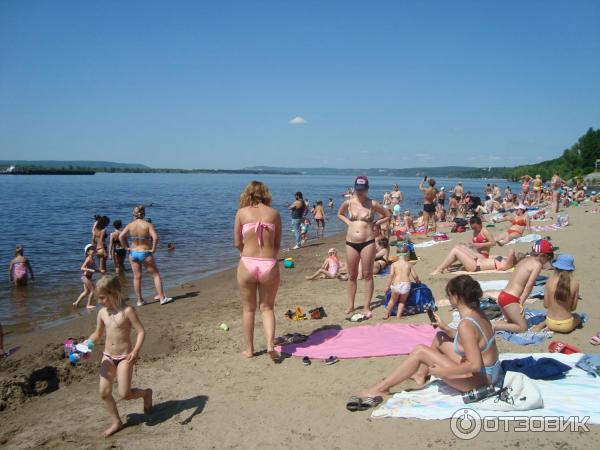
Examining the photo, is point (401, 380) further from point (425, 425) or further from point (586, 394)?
point (586, 394)

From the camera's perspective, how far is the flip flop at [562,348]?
192 inches

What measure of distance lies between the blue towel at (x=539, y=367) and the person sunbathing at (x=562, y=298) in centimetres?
127

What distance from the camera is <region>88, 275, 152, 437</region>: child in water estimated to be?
3.92 meters

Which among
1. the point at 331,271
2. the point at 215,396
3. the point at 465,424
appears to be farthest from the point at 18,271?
the point at 465,424

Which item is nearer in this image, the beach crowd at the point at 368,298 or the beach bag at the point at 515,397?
the beach bag at the point at 515,397

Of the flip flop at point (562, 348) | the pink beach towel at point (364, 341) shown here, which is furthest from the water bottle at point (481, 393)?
the flip flop at point (562, 348)

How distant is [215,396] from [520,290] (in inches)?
161

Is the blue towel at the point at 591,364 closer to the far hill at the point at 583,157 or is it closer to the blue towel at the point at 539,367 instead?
the blue towel at the point at 539,367

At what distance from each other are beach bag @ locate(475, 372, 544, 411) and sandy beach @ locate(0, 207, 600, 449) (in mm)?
277

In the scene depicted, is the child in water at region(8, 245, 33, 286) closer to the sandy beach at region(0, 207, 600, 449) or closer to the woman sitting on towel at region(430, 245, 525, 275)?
the sandy beach at region(0, 207, 600, 449)

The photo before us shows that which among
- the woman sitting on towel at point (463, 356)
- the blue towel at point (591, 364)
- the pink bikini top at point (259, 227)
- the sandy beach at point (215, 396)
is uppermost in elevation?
the pink bikini top at point (259, 227)

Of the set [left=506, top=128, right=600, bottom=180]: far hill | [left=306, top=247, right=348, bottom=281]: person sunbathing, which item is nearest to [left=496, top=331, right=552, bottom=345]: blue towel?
[left=306, top=247, right=348, bottom=281]: person sunbathing

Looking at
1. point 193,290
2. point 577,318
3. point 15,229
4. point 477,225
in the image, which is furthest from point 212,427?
point 15,229

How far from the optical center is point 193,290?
32.9 ft
